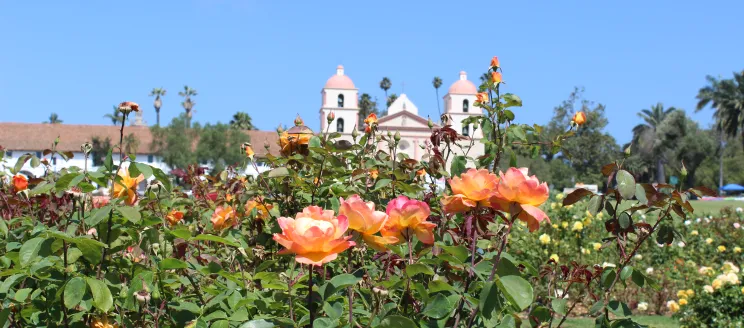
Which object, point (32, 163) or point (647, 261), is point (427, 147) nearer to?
point (32, 163)

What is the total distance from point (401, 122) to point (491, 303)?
54470 mm

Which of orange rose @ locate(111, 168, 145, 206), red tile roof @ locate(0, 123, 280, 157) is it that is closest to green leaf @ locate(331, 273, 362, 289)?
orange rose @ locate(111, 168, 145, 206)

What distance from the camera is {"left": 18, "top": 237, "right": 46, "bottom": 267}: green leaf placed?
1.32 m

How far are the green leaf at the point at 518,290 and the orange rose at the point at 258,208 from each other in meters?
1.24

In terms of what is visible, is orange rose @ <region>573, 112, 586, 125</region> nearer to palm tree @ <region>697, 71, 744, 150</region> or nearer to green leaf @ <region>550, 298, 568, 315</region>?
green leaf @ <region>550, 298, 568, 315</region>

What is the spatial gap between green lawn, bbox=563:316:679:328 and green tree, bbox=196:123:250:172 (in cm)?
3761

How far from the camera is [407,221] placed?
4.00 feet

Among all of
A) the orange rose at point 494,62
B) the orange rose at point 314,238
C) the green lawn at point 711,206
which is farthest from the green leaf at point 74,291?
the green lawn at point 711,206

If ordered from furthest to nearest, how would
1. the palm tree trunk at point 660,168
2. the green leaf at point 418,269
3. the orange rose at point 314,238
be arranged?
the palm tree trunk at point 660,168
the green leaf at point 418,269
the orange rose at point 314,238

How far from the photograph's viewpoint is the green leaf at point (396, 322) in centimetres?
107

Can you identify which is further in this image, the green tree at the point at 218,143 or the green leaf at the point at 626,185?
the green tree at the point at 218,143

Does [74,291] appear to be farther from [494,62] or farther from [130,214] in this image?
[494,62]

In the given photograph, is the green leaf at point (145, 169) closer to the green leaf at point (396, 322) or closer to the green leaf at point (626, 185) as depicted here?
the green leaf at point (396, 322)

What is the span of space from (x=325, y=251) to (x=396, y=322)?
16 centimetres
